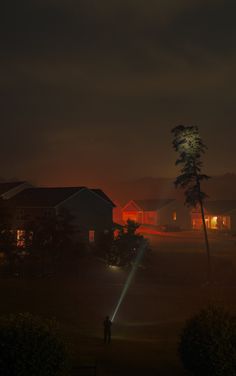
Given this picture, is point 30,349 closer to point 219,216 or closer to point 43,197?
point 43,197

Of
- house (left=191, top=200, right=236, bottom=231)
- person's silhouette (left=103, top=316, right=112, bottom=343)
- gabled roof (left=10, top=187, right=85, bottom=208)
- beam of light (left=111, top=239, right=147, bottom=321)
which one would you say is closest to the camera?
person's silhouette (left=103, top=316, right=112, bottom=343)

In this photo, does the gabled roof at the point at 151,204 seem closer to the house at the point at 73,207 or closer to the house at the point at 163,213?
the house at the point at 163,213

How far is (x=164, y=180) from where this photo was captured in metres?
191

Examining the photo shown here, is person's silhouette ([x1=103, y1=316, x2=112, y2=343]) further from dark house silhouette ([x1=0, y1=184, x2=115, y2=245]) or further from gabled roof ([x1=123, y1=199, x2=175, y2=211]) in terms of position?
gabled roof ([x1=123, y1=199, x2=175, y2=211])

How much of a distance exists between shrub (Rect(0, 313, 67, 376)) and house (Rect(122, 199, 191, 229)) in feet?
269

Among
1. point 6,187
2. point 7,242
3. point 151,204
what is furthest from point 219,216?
point 7,242

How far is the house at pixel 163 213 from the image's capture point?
94.4 m

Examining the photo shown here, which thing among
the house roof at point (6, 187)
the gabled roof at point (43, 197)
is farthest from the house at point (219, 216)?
the house roof at point (6, 187)

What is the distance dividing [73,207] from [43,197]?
14.3 feet

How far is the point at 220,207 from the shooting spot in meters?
90.2

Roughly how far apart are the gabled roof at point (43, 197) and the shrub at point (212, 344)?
38296 mm

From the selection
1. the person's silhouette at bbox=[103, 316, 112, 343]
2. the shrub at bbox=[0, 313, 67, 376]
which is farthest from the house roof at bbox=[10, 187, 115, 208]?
the shrub at bbox=[0, 313, 67, 376]

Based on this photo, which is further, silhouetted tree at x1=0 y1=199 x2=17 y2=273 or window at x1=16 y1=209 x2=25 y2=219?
window at x1=16 y1=209 x2=25 y2=219

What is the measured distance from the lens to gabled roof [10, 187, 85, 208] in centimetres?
5281
